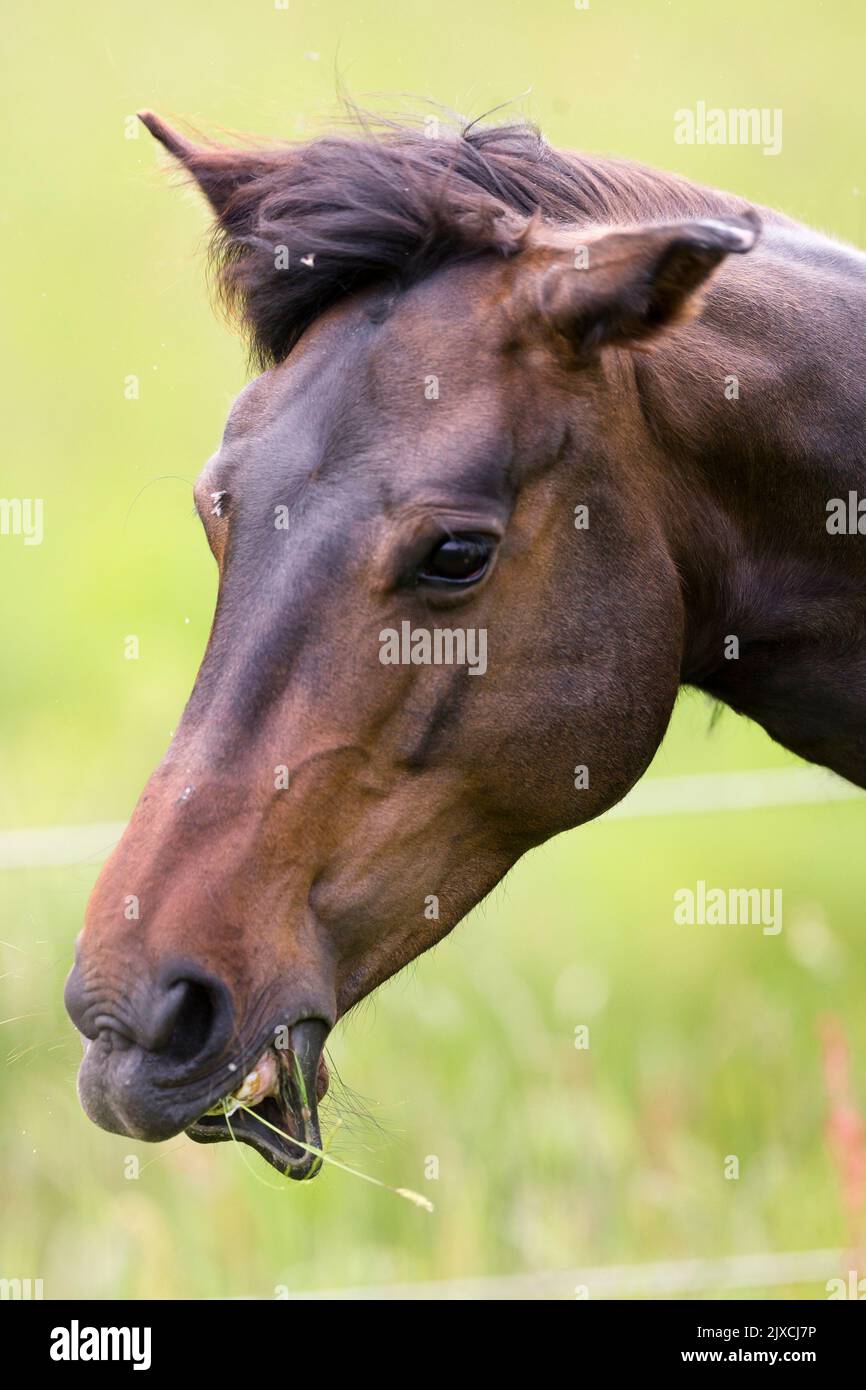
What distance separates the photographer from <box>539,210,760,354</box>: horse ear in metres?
2.48

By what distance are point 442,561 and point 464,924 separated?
3953mm

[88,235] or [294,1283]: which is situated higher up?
[88,235]

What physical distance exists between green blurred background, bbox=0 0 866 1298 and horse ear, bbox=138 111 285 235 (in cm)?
14

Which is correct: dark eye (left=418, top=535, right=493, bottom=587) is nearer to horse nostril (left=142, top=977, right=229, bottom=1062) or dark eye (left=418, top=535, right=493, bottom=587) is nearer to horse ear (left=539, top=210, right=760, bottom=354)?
horse ear (left=539, top=210, right=760, bottom=354)

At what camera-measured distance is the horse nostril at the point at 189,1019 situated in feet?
7.81

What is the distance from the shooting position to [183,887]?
96.1 inches

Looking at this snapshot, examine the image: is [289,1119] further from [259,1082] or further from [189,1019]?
[189,1019]

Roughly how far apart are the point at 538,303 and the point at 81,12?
11251 mm

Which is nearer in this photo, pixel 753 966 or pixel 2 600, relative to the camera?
pixel 753 966

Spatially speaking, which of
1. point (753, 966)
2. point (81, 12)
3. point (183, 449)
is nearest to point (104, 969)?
point (753, 966)

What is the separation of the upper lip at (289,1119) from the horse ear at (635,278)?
4.24 ft

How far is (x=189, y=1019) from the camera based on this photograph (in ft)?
→ 8.07

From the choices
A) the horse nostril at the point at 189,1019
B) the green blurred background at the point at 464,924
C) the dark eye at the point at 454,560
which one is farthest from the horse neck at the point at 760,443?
the horse nostril at the point at 189,1019

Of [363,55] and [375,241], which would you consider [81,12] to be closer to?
[363,55]
